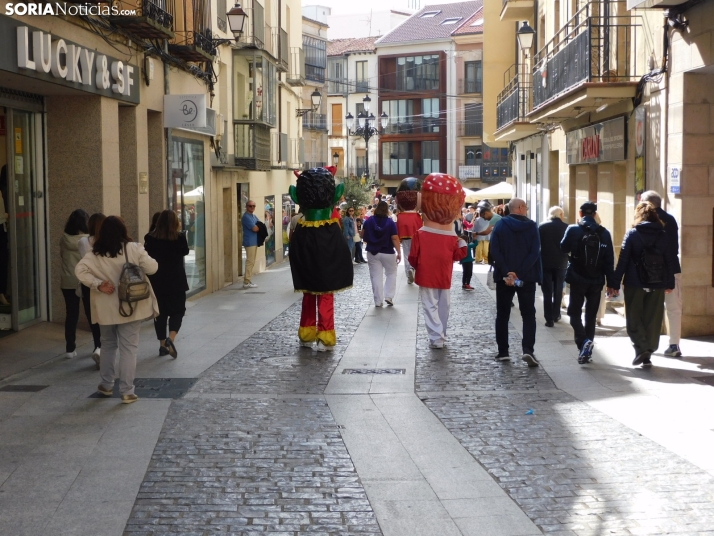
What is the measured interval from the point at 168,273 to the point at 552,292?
5.83 m

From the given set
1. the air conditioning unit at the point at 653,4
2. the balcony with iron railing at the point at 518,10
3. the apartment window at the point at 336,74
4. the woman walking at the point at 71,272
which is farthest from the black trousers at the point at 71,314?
the apartment window at the point at 336,74

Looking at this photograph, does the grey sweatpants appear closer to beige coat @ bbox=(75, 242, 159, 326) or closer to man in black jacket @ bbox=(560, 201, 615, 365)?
beige coat @ bbox=(75, 242, 159, 326)

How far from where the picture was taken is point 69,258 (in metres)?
11.3

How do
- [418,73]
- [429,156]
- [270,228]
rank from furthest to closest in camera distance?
[429,156] < [418,73] < [270,228]

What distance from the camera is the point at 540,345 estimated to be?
12703mm

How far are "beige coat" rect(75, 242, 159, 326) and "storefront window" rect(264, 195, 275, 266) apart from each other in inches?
798

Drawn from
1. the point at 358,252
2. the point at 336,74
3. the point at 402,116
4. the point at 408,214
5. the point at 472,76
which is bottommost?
the point at 358,252

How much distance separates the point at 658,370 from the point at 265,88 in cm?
1665

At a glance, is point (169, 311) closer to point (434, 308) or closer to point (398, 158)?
point (434, 308)

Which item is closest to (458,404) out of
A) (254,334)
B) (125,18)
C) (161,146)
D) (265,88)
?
(254,334)

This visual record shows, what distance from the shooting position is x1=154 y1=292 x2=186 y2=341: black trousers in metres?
11.6

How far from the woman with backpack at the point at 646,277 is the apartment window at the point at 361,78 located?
6561cm

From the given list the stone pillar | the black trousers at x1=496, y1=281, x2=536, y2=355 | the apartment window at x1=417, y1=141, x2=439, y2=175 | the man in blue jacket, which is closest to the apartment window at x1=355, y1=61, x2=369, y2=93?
the apartment window at x1=417, y1=141, x2=439, y2=175

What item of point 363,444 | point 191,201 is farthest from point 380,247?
point 363,444
